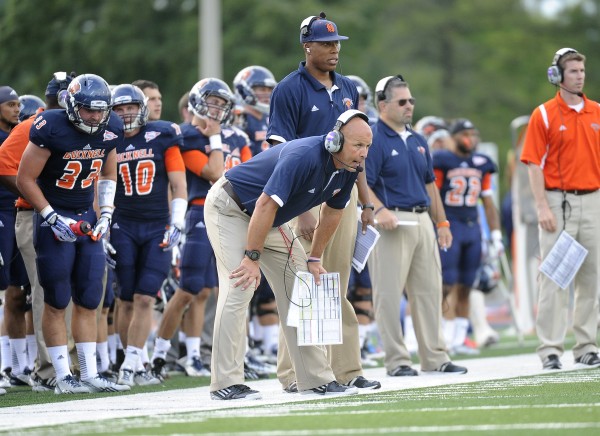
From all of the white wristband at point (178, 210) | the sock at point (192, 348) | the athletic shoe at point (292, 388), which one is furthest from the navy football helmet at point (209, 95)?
the athletic shoe at point (292, 388)

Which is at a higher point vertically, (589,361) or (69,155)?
(69,155)

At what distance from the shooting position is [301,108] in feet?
29.3

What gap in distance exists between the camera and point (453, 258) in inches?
563

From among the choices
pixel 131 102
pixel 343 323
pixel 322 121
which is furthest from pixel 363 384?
pixel 131 102

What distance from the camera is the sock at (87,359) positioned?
31.1 feet

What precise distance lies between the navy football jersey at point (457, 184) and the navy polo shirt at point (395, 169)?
144 inches

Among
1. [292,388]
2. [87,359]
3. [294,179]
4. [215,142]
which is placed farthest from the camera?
[215,142]

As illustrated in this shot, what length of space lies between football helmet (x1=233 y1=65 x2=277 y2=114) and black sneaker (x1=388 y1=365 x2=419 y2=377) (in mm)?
3319

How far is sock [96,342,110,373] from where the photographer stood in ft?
35.5

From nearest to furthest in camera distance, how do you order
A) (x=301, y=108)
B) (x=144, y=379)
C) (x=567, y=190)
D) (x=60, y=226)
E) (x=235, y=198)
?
1. (x=235, y=198)
2. (x=301, y=108)
3. (x=60, y=226)
4. (x=144, y=379)
5. (x=567, y=190)

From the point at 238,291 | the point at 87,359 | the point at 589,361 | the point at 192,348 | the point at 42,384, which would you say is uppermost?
the point at 238,291

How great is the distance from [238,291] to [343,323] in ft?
4.16

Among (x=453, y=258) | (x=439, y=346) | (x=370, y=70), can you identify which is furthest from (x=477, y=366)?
(x=370, y=70)

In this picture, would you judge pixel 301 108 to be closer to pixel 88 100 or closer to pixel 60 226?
pixel 88 100
